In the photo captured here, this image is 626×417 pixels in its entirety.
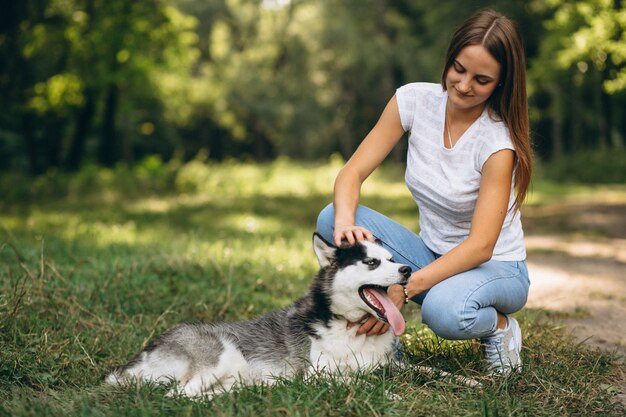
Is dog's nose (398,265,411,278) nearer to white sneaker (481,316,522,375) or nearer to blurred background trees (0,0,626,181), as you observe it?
white sneaker (481,316,522,375)

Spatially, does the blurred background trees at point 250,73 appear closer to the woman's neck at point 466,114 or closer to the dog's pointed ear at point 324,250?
the woman's neck at point 466,114

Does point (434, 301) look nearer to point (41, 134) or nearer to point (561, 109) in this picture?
point (561, 109)

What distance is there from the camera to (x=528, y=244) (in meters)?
10.1

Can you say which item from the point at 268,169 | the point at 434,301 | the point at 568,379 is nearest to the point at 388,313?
the point at 434,301

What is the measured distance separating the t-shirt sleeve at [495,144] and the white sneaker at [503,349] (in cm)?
96

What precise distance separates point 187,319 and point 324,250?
1696mm

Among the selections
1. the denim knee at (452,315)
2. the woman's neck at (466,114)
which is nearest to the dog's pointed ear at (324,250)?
the denim knee at (452,315)

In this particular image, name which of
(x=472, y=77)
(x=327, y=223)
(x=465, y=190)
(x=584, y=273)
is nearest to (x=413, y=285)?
(x=465, y=190)

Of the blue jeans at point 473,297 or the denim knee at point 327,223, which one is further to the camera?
the denim knee at point 327,223

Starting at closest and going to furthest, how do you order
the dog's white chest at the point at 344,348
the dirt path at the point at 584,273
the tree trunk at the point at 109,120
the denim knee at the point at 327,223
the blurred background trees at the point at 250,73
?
the dog's white chest at the point at 344,348
the denim knee at the point at 327,223
the dirt path at the point at 584,273
the blurred background trees at the point at 250,73
the tree trunk at the point at 109,120

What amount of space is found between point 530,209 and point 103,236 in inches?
412

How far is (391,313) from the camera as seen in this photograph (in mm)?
3469

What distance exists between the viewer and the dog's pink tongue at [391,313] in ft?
11.1

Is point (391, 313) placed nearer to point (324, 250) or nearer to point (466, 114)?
point (324, 250)
